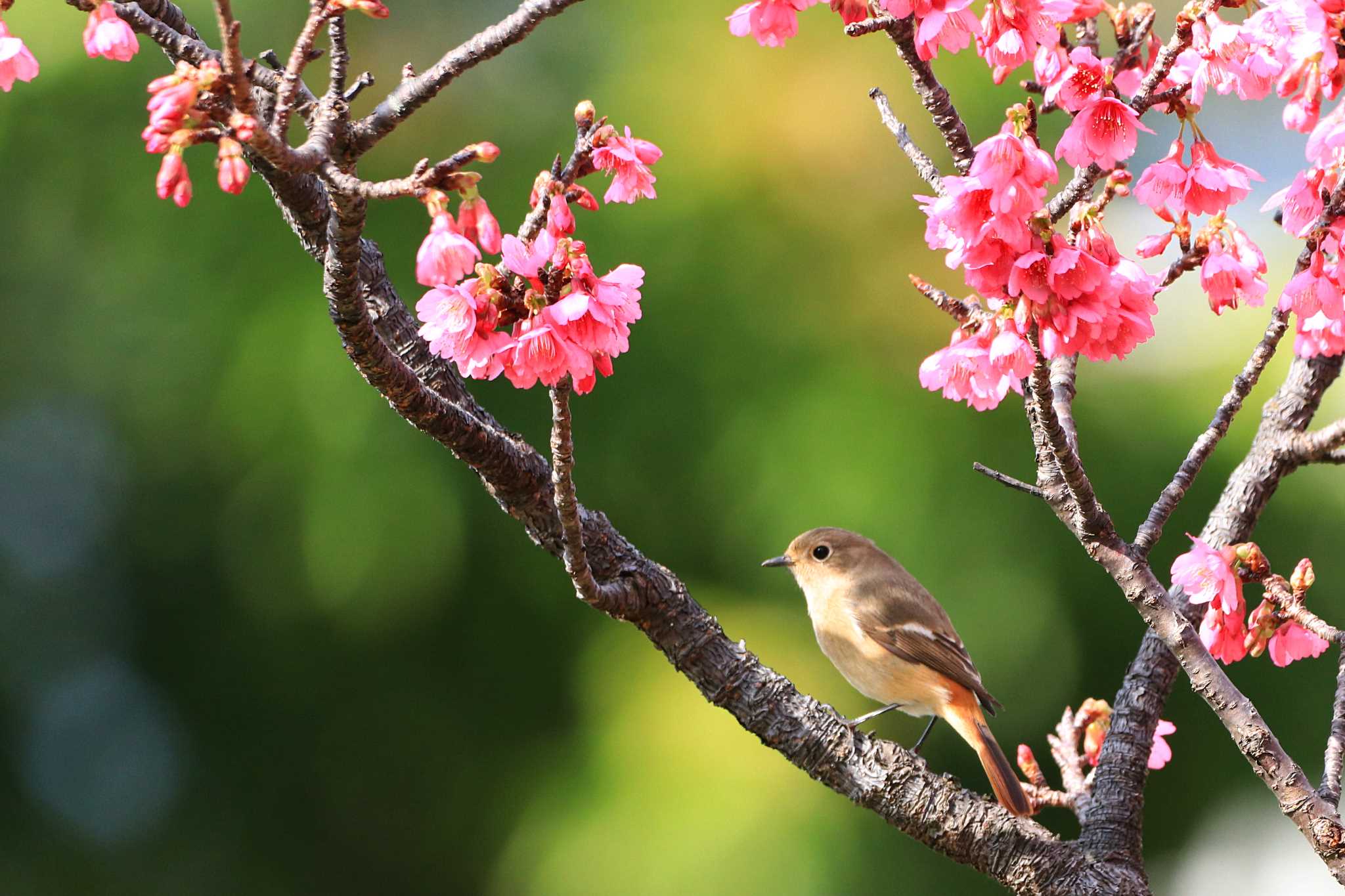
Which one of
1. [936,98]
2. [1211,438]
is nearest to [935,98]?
[936,98]

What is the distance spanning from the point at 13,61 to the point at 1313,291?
1.37 meters

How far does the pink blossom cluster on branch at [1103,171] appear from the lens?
1.14 metres

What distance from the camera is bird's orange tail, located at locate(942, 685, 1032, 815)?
2346 mm

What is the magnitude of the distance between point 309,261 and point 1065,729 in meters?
3.37

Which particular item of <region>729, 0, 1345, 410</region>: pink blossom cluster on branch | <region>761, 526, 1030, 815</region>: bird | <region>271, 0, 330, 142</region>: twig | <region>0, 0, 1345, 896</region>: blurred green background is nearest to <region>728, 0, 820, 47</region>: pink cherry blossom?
<region>729, 0, 1345, 410</region>: pink blossom cluster on branch

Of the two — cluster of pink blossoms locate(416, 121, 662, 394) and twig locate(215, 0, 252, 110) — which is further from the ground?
cluster of pink blossoms locate(416, 121, 662, 394)

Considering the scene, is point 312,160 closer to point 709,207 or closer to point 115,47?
point 115,47

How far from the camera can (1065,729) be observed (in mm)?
2008

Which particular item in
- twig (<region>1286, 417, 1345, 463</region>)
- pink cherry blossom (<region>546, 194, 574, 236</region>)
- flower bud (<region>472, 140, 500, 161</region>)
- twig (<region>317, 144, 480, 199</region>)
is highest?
twig (<region>1286, 417, 1345, 463</region>)

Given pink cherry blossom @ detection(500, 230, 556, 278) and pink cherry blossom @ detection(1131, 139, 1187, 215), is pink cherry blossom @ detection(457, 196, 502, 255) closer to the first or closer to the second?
pink cherry blossom @ detection(500, 230, 556, 278)

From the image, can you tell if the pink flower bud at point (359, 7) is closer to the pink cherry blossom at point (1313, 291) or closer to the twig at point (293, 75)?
the twig at point (293, 75)

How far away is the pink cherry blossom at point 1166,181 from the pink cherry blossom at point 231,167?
0.90 m

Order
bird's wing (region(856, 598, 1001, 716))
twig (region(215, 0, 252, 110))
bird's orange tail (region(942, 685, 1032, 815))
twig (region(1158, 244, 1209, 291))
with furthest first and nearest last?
bird's wing (region(856, 598, 1001, 716)), bird's orange tail (region(942, 685, 1032, 815)), twig (region(1158, 244, 1209, 291)), twig (region(215, 0, 252, 110))

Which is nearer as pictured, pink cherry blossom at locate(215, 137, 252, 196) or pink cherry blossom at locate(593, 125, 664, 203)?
pink cherry blossom at locate(215, 137, 252, 196)
